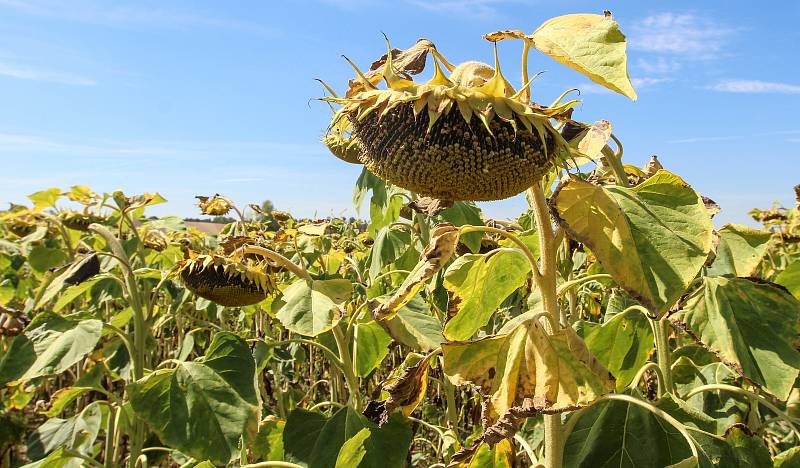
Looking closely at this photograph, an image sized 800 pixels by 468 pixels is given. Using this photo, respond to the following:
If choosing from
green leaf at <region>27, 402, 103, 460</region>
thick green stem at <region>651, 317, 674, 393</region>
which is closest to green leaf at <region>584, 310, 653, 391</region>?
thick green stem at <region>651, 317, 674, 393</region>

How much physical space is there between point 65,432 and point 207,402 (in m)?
1.19

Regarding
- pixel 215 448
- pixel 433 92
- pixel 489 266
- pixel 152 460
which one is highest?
pixel 433 92

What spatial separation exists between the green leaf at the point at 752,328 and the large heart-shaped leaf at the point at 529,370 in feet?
1.36

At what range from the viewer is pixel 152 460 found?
3178 mm

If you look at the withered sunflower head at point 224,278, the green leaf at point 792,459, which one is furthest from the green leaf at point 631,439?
the withered sunflower head at point 224,278

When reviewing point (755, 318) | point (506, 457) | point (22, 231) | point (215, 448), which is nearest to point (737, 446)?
point (755, 318)

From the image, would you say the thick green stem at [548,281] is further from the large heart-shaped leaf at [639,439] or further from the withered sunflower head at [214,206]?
the withered sunflower head at [214,206]

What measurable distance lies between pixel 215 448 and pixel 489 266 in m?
0.89

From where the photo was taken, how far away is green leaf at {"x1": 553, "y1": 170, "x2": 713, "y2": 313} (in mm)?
979

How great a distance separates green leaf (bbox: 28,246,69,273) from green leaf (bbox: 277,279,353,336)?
2.56m

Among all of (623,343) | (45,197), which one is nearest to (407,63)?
(623,343)

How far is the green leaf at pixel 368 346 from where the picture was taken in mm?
2031

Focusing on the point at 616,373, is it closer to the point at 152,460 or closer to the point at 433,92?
the point at 433,92

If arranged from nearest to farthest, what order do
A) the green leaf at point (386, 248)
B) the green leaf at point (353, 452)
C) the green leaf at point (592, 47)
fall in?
the green leaf at point (592, 47) → the green leaf at point (353, 452) → the green leaf at point (386, 248)
